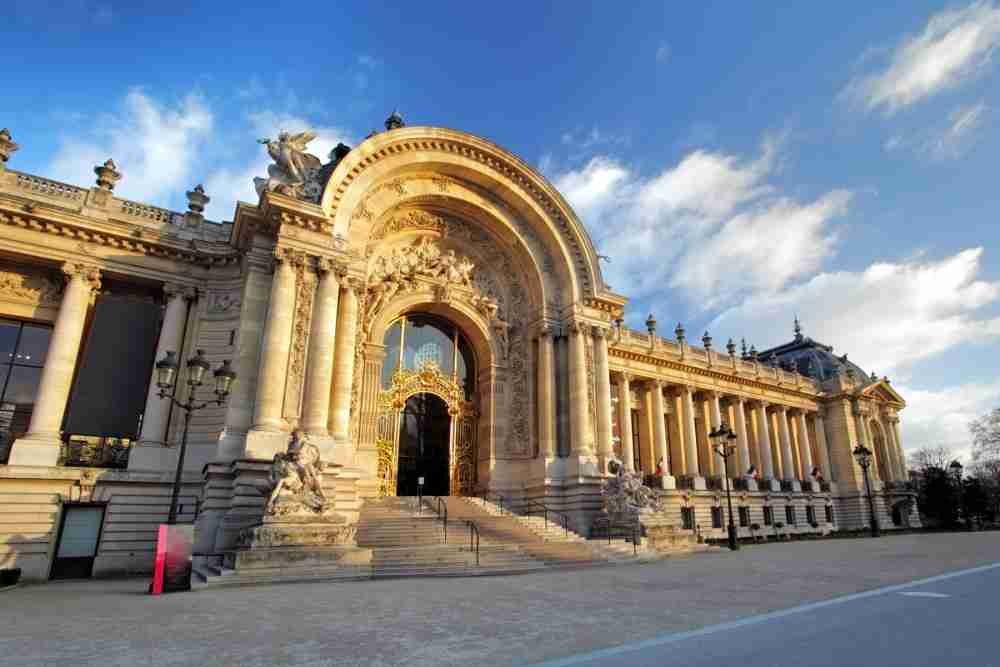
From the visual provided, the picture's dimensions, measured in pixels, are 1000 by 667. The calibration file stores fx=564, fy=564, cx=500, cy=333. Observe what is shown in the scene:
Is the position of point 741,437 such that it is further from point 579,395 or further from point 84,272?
point 84,272

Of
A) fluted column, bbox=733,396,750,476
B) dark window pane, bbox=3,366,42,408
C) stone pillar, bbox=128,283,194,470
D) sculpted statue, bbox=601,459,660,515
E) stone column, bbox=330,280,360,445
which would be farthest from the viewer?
fluted column, bbox=733,396,750,476

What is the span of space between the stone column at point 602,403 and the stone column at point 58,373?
16937 millimetres

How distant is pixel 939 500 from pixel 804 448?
13670mm

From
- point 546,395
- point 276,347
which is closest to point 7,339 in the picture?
point 276,347

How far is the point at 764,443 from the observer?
121 feet

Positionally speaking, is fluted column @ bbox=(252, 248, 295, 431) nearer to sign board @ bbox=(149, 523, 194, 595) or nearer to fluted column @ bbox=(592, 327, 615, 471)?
sign board @ bbox=(149, 523, 194, 595)

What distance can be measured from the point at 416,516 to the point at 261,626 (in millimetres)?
9672

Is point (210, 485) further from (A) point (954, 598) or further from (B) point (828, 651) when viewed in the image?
(A) point (954, 598)

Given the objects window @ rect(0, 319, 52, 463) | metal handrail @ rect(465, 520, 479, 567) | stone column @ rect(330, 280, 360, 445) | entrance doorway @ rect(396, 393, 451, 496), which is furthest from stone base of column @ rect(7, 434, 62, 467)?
metal handrail @ rect(465, 520, 479, 567)

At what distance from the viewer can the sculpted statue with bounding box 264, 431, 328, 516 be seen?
12352 millimetres

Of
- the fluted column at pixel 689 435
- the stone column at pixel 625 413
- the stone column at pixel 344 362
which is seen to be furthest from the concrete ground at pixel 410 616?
the fluted column at pixel 689 435

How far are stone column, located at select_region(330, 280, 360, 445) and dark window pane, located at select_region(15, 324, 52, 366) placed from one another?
8.95 m

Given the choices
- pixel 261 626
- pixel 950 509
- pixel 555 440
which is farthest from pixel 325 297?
pixel 950 509

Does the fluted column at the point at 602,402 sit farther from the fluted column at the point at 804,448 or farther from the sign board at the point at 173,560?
the fluted column at the point at 804,448
